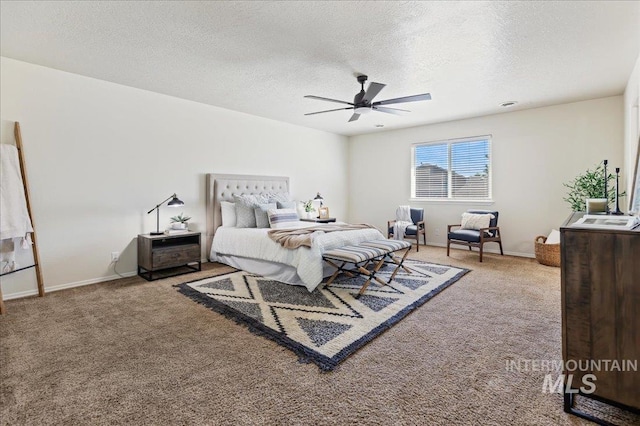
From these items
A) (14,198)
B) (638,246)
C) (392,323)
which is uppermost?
(14,198)

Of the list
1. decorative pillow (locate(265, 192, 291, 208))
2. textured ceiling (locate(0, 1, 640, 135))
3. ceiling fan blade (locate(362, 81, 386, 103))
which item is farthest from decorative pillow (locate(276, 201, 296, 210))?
ceiling fan blade (locate(362, 81, 386, 103))

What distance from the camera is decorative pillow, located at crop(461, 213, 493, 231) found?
5176 millimetres

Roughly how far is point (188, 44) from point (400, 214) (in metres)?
4.72

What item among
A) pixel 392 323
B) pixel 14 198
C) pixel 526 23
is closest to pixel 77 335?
pixel 14 198

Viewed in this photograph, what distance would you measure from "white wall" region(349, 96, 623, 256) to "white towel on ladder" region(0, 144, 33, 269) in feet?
19.9

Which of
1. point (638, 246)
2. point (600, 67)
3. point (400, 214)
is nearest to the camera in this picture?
point (638, 246)

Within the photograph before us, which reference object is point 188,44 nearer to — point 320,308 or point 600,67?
point 320,308

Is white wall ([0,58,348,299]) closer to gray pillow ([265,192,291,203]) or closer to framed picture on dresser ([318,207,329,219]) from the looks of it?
gray pillow ([265,192,291,203])

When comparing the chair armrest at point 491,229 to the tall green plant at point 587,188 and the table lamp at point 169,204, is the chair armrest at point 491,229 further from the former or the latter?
the table lamp at point 169,204

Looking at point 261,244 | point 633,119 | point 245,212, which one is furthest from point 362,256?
point 633,119

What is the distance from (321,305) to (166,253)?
2.25 metres

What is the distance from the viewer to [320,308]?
9.78 feet

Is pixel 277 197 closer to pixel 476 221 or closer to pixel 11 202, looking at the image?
pixel 11 202

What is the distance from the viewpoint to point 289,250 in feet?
12.0
